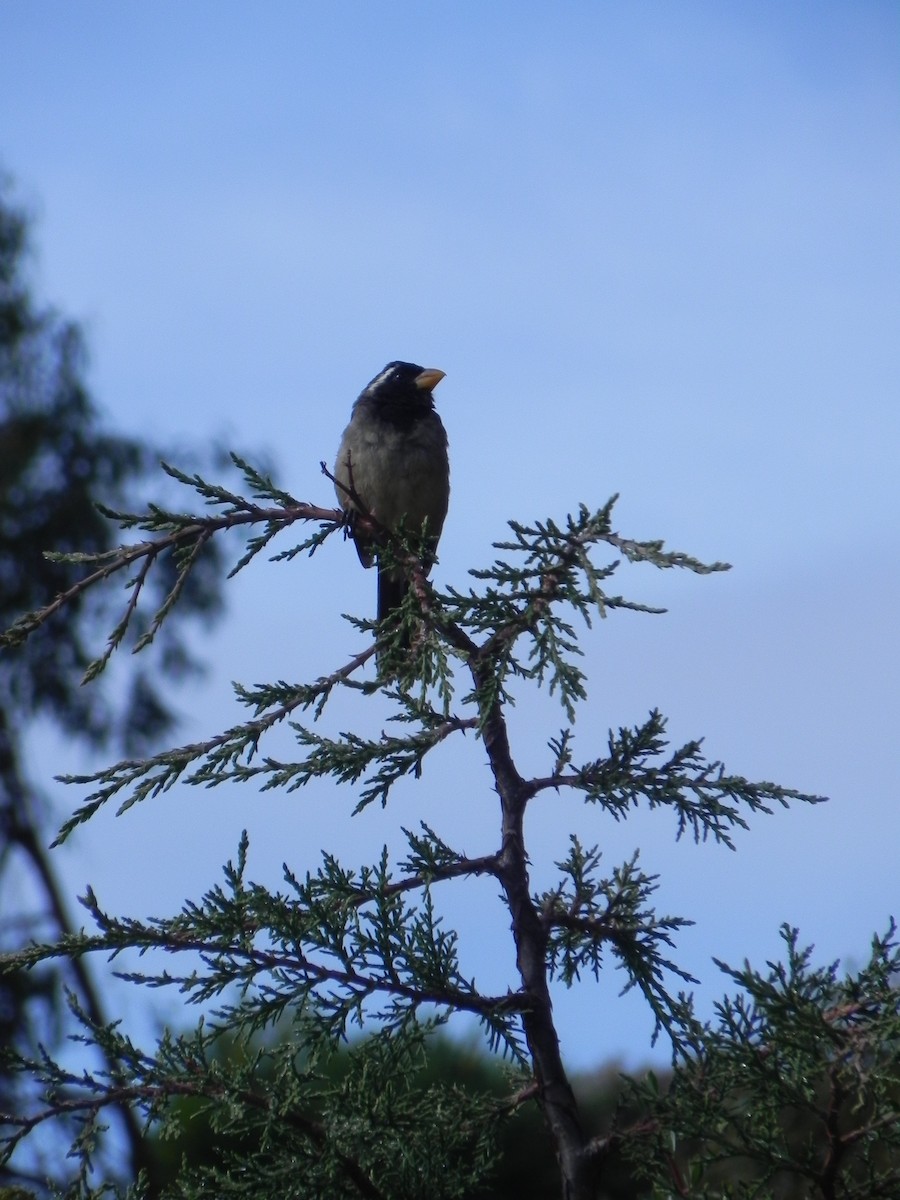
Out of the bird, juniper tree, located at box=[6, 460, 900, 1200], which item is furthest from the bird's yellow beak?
juniper tree, located at box=[6, 460, 900, 1200]

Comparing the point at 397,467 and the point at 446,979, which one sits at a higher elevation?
the point at 397,467

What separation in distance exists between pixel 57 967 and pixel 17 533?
3.63 metres

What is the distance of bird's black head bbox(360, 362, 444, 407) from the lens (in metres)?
6.73

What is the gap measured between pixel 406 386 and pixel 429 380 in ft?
0.44

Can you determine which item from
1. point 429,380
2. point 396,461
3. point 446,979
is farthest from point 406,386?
point 446,979

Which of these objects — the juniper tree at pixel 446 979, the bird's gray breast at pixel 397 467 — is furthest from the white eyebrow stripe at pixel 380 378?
the juniper tree at pixel 446 979

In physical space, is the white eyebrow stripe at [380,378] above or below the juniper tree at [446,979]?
above

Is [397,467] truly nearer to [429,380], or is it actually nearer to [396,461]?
[396,461]

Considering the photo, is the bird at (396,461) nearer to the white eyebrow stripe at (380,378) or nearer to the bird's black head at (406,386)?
the bird's black head at (406,386)

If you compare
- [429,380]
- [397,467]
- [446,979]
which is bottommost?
[446,979]

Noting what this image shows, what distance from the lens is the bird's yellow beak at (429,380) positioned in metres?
6.75

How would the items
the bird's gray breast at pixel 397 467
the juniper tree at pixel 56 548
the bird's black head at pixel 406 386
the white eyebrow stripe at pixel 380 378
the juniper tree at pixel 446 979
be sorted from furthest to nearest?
the juniper tree at pixel 56 548, the white eyebrow stripe at pixel 380 378, the bird's black head at pixel 406 386, the bird's gray breast at pixel 397 467, the juniper tree at pixel 446 979

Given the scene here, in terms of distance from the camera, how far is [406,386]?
6816mm

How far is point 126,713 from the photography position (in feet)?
39.7
